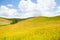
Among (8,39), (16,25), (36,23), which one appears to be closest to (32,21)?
(36,23)

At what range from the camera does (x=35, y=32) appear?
10.2 ft

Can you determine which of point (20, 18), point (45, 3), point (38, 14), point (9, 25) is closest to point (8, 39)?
point (9, 25)

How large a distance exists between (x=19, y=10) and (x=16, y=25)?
32 centimetres

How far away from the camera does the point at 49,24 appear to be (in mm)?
3193

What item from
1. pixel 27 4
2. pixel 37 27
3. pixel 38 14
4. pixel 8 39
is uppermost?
pixel 27 4

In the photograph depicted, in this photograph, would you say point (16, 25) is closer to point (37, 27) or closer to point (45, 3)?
point (37, 27)

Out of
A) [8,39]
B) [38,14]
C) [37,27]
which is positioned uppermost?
[38,14]

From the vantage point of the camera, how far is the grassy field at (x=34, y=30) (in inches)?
122

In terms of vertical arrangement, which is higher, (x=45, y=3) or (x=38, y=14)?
(x=45, y=3)

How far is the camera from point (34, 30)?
3139mm

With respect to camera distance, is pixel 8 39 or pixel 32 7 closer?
pixel 8 39

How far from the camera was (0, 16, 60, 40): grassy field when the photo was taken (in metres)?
3.09

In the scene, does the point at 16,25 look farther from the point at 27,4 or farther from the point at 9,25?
the point at 27,4

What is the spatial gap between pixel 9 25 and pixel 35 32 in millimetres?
537
